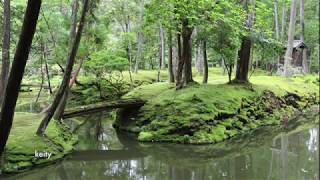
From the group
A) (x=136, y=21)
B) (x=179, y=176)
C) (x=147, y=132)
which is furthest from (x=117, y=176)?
(x=136, y=21)

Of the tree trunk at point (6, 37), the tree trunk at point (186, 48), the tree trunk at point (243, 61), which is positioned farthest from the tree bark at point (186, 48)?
the tree trunk at point (6, 37)

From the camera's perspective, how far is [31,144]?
32.1 feet

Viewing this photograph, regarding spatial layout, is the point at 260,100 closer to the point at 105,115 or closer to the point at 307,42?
the point at 105,115

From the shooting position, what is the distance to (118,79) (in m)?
24.0

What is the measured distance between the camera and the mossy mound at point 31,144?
906cm

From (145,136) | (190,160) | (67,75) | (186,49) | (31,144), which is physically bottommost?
(190,160)

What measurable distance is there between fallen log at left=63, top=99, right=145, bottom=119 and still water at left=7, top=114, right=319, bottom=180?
97cm

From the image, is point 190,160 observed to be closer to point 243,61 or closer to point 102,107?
point 102,107

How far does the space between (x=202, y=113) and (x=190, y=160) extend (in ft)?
10.4

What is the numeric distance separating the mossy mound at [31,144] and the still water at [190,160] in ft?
0.92

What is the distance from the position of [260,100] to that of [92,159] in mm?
9691

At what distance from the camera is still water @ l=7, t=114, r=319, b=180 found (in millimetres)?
9203

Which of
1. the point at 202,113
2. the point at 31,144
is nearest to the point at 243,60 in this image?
the point at 202,113

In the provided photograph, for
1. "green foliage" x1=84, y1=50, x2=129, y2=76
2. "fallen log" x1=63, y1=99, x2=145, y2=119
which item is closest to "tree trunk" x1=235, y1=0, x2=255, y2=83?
"green foliage" x1=84, y1=50, x2=129, y2=76
